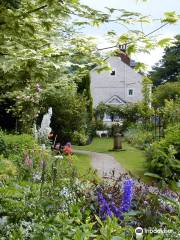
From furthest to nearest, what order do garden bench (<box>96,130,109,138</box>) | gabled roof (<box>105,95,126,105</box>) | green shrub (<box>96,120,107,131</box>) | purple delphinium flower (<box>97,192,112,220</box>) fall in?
gabled roof (<box>105,95,126,105</box>) → green shrub (<box>96,120,107,131</box>) → garden bench (<box>96,130,109,138</box>) → purple delphinium flower (<box>97,192,112,220</box>)

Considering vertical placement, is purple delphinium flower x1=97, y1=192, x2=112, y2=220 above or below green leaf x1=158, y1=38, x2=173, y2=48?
below

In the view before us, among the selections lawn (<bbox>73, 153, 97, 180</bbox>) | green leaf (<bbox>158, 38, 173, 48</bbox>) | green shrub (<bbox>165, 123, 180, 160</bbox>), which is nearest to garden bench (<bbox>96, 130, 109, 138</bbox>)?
lawn (<bbox>73, 153, 97, 180</bbox>)

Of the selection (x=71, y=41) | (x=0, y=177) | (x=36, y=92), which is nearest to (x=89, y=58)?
(x=71, y=41)

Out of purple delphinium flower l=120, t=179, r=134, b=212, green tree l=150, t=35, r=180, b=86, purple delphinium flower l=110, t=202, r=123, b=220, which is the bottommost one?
purple delphinium flower l=110, t=202, r=123, b=220

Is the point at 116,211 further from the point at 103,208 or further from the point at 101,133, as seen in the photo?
the point at 101,133

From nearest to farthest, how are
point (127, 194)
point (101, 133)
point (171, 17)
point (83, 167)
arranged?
1. point (171, 17)
2. point (127, 194)
3. point (83, 167)
4. point (101, 133)

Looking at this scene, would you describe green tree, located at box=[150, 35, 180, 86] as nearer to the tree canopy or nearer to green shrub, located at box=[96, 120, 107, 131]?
green shrub, located at box=[96, 120, 107, 131]

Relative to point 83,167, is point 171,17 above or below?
above

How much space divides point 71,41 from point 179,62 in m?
67.4

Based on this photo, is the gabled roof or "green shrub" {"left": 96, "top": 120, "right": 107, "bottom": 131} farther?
the gabled roof

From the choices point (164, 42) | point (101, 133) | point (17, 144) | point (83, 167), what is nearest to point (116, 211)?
point (164, 42)

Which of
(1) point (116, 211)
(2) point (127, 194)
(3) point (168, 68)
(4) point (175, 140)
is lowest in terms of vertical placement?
(4) point (175, 140)

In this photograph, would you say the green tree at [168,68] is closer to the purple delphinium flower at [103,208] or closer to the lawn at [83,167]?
the lawn at [83,167]

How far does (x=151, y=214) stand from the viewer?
14.9 ft
